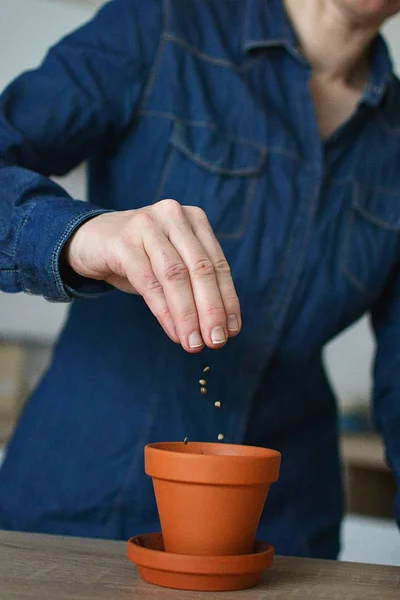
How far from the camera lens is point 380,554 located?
271 centimetres

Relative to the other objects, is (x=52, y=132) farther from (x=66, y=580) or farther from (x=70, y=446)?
(x=66, y=580)

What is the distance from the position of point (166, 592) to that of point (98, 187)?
31.1 inches

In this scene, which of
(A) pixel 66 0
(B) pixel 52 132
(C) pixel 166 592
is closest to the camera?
(C) pixel 166 592

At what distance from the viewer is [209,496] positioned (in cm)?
85

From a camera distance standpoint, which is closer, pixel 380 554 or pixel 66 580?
pixel 66 580

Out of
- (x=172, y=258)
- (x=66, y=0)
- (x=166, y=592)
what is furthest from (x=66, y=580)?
(x=66, y=0)

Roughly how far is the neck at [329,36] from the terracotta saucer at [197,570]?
935 millimetres

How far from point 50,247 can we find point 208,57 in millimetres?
582

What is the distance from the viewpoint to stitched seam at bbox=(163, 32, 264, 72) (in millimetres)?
1357

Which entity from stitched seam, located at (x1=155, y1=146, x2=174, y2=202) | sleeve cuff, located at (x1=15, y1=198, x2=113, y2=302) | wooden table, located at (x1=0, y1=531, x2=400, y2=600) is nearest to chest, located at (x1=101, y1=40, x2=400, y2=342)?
stitched seam, located at (x1=155, y1=146, x2=174, y2=202)

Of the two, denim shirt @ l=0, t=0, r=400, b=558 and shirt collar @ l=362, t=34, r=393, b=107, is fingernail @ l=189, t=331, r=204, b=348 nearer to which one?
denim shirt @ l=0, t=0, r=400, b=558

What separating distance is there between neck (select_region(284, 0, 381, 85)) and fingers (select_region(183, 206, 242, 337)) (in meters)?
0.67

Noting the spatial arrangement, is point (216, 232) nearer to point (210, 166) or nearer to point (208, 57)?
point (210, 166)

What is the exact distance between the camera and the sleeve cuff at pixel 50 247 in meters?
0.95
